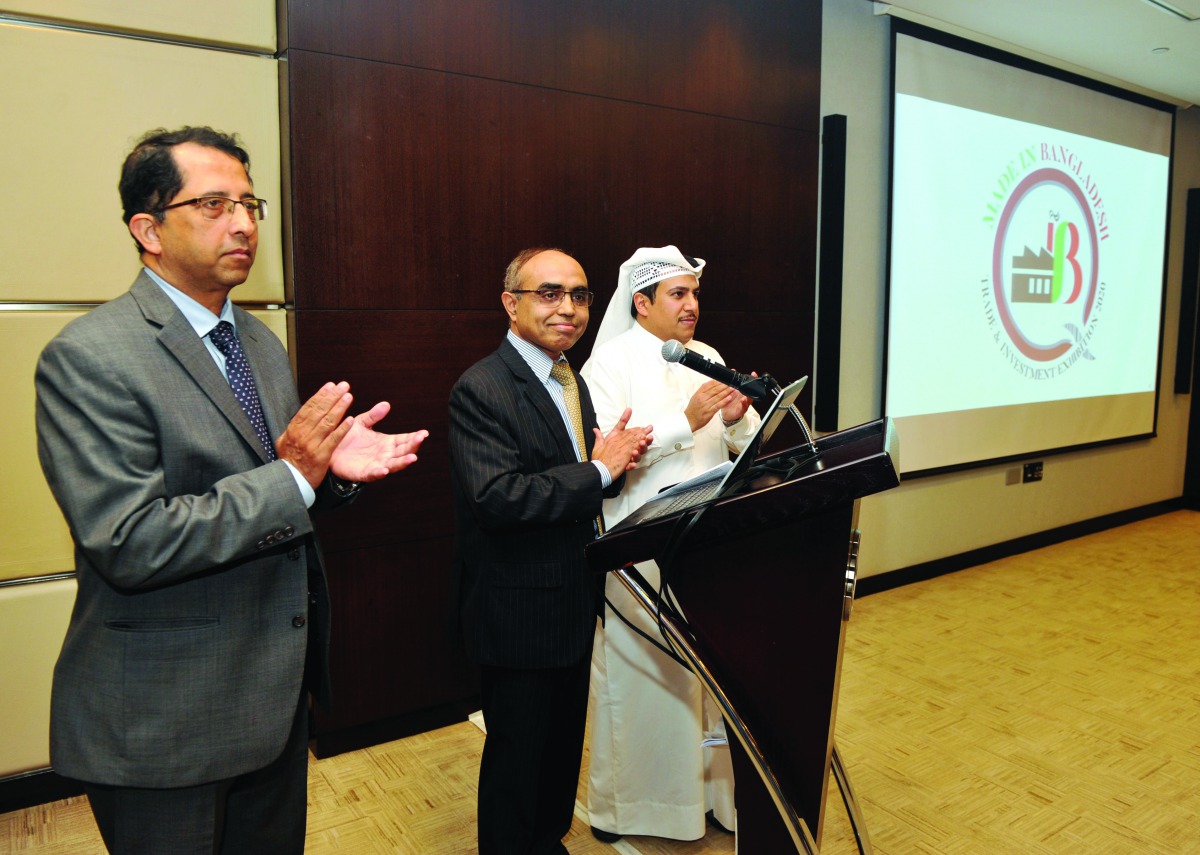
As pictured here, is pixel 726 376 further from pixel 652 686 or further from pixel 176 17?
pixel 176 17

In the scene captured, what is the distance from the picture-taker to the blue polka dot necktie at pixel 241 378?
1.42 meters

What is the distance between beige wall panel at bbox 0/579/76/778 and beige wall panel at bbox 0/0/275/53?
154 centimetres

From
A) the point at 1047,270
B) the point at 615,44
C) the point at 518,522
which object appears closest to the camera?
the point at 518,522

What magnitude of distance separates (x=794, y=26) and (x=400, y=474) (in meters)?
2.46

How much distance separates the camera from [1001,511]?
518 cm

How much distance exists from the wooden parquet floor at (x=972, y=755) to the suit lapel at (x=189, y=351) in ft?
4.67

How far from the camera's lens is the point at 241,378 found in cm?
144

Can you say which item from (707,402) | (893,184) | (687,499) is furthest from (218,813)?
(893,184)

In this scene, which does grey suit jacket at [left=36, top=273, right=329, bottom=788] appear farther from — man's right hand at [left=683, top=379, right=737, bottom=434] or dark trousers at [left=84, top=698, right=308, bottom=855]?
man's right hand at [left=683, top=379, right=737, bottom=434]

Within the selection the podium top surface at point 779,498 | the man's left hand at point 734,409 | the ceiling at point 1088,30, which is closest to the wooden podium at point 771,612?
the podium top surface at point 779,498

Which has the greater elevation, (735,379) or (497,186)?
(497,186)

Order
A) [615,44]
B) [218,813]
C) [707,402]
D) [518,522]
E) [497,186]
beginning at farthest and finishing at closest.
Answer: [615,44]
[497,186]
[707,402]
[518,522]
[218,813]

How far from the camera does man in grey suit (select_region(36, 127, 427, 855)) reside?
1199mm

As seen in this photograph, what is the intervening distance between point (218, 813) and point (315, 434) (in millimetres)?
662
